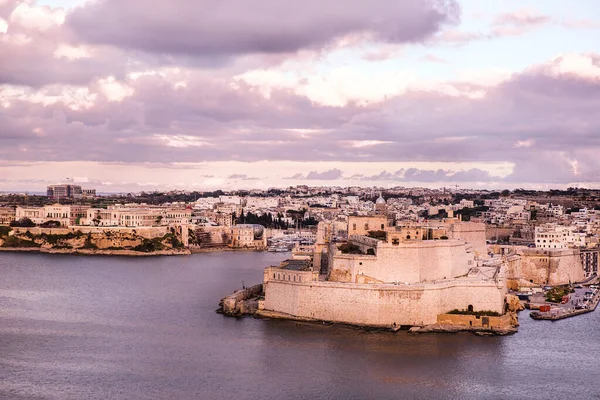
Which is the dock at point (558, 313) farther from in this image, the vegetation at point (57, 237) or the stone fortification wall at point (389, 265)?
the vegetation at point (57, 237)

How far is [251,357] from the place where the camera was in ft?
51.9

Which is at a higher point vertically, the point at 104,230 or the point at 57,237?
the point at 104,230

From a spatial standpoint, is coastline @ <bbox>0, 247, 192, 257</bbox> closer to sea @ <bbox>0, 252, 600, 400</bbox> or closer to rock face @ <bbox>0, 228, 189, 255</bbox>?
rock face @ <bbox>0, 228, 189, 255</bbox>

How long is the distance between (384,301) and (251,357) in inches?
152

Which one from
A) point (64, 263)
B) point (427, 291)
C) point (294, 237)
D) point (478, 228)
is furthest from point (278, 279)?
point (294, 237)

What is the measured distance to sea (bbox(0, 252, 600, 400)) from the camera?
13891 millimetres

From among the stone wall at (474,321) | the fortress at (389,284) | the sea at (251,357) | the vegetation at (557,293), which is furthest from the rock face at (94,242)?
the stone wall at (474,321)

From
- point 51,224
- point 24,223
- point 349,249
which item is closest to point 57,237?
point 51,224

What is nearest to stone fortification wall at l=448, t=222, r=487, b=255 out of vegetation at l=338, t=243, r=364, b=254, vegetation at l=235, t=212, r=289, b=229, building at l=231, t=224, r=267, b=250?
vegetation at l=338, t=243, r=364, b=254

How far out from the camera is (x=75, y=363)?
15258mm

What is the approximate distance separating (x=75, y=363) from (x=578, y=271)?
1845 cm

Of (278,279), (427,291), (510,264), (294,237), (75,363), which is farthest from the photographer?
(294,237)

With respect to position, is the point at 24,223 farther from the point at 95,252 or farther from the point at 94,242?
the point at 95,252

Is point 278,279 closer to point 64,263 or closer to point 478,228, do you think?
point 478,228
